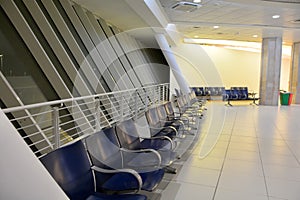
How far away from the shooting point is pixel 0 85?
→ 3.05 metres

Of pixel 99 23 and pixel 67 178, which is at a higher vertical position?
pixel 99 23

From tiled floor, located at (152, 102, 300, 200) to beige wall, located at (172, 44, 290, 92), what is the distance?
703cm

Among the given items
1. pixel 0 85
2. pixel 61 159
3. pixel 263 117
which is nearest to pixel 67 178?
pixel 61 159

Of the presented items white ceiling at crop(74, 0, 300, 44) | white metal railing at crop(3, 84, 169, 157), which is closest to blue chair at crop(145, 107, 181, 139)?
white metal railing at crop(3, 84, 169, 157)

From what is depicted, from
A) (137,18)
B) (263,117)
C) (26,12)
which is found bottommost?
(263,117)

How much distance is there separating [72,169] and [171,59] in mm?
8132

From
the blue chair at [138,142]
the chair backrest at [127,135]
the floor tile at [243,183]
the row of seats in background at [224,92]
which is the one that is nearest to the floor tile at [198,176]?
the floor tile at [243,183]

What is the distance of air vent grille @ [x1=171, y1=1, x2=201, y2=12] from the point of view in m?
6.05

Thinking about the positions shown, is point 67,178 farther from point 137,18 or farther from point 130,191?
point 137,18

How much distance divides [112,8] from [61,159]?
477 cm

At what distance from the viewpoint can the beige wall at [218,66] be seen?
42.0 feet

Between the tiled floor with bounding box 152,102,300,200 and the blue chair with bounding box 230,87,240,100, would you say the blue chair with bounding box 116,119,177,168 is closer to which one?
the tiled floor with bounding box 152,102,300,200

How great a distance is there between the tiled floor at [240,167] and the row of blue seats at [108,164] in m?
0.47

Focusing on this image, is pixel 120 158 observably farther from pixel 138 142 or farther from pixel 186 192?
pixel 186 192
